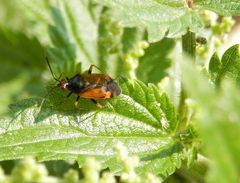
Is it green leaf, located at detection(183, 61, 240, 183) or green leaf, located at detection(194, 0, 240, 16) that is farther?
green leaf, located at detection(194, 0, 240, 16)

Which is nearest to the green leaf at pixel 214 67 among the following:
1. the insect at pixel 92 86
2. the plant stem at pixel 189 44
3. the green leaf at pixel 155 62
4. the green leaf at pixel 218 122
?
the plant stem at pixel 189 44

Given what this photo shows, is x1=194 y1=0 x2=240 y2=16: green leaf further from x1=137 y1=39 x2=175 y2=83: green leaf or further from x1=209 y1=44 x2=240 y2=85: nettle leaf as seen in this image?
x1=137 y1=39 x2=175 y2=83: green leaf

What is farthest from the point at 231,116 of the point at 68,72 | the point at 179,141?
the point at 68,72

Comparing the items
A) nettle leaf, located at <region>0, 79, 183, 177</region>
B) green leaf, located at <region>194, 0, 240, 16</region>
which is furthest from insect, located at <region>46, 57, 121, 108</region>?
green leaf, located at <region>194, 0, 240, 16</region>

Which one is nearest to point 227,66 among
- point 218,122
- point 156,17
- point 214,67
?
point 214,67

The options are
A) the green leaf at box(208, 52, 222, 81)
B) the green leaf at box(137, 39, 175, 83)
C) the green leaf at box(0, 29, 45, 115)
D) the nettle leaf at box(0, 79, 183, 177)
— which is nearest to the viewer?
the nettle leaf at box(0, 79, 183, 177)

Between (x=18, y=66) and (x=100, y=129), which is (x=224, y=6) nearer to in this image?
(x=100, y=129)

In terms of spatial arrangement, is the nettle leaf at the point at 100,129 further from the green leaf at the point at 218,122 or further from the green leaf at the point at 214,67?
the green leaf at the point at 218,122

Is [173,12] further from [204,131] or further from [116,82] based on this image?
[204,131]
